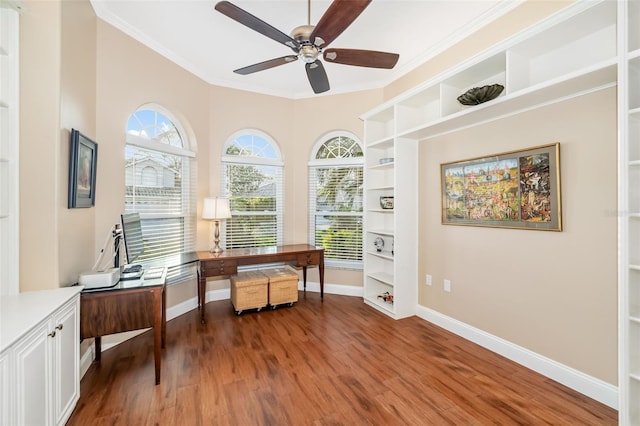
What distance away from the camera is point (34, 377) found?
1424 millimetres

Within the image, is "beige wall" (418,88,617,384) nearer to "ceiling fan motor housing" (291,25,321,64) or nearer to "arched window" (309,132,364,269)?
"arched window" (309,132,364,269)

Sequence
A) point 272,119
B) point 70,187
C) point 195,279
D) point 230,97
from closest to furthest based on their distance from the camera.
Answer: point 70,187 → point 195,279 → point 230,97 → point 272,119

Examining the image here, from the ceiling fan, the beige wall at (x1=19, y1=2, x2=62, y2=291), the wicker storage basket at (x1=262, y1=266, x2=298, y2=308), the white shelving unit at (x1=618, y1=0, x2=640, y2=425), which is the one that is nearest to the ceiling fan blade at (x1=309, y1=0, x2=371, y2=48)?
the ceiling fan

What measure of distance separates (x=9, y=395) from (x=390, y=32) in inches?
148

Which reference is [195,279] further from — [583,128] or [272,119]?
[583,128]

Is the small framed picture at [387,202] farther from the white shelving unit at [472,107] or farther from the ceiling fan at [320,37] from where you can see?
the ceiling fan at [320,37]

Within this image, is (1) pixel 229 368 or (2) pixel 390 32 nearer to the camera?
(1) pixel 229 368

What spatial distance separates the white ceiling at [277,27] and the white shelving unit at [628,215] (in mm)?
1124

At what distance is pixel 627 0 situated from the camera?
1533mm

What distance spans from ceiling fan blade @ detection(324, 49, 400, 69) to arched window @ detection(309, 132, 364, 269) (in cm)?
185

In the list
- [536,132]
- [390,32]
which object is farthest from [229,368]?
[390,32]

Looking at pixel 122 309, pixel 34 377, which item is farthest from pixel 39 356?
pixel 122 309

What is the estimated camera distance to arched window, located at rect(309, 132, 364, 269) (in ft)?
14.0

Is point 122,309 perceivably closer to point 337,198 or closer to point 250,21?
point 250,21
